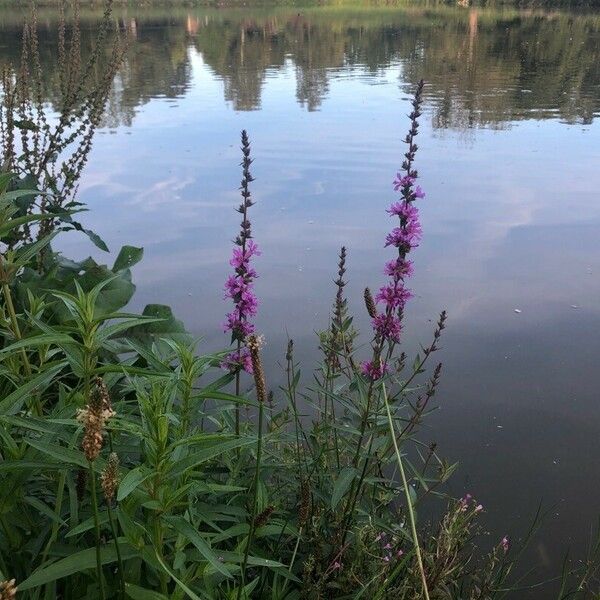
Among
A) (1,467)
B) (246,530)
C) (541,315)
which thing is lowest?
(541,315)

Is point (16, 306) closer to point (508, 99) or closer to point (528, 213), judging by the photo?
point (528, 213)

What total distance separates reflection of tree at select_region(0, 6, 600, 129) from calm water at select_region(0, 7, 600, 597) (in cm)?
17

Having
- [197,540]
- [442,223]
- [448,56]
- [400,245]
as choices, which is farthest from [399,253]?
[448,56]

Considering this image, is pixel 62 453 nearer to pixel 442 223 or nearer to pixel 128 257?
pixel 128 257

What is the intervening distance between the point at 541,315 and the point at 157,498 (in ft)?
14.6

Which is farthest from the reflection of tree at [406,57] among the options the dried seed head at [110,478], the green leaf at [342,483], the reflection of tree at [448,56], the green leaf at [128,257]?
the dried seed head at [110,478]

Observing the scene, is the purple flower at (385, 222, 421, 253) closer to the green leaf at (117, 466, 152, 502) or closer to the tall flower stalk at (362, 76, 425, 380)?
the tall flower stalk at (362, 76, 425, 380)

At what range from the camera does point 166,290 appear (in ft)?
18.9

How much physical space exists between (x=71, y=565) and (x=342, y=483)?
85 cm

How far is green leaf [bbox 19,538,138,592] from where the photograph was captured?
1375 mm

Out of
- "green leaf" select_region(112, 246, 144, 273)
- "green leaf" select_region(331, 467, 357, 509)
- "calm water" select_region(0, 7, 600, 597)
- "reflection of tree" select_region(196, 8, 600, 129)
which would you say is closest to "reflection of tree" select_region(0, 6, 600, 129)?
"reflection of tree" select_region(196, 8, 600, 129)

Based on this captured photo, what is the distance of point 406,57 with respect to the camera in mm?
22484

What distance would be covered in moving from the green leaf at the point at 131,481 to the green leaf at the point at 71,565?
213mm

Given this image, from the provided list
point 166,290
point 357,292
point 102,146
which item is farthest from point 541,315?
point 102,146
